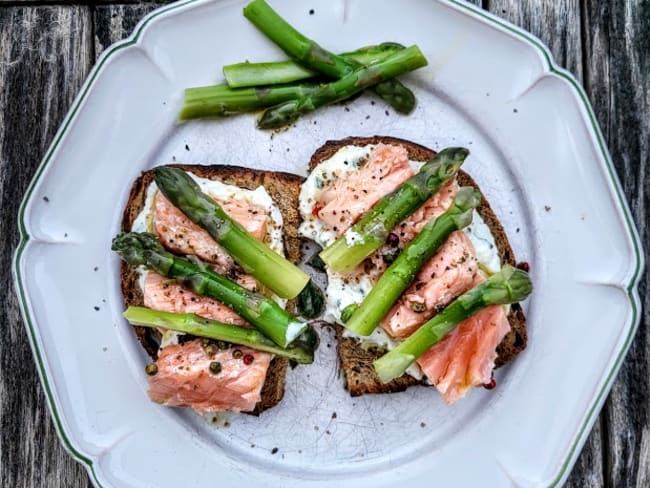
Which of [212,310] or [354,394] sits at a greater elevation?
[212,310]

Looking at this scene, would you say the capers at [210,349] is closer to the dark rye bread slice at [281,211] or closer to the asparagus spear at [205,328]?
the asparagus spear at [205,328]

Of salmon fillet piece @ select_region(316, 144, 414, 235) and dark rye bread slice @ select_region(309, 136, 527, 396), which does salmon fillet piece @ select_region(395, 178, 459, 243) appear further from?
dark rye bread slice @ select_region(309, 136, 527, 396)

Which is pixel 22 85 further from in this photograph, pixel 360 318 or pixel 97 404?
pixel 360 318

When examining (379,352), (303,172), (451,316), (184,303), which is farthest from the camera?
(303,172)

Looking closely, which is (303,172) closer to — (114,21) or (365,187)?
(365,187)

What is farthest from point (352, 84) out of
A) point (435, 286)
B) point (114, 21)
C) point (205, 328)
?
point (205, 328)

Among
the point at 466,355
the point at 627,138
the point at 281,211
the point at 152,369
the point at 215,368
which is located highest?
the point at 627,138

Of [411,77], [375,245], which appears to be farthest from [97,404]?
[411,77]
